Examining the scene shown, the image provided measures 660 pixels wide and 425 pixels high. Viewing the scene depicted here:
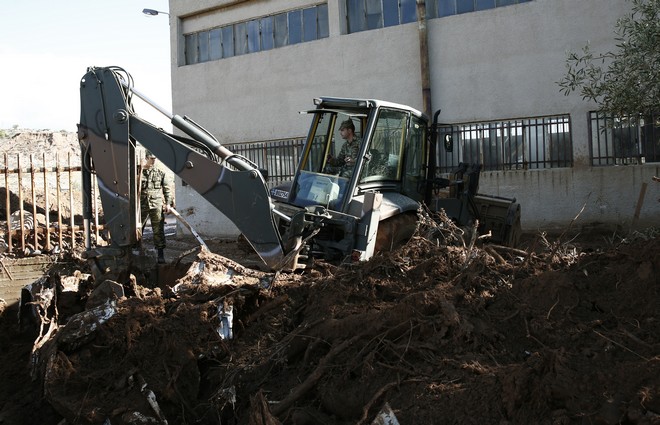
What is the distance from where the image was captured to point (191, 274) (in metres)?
6.47

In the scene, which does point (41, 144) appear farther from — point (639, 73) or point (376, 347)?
point (376, 347)

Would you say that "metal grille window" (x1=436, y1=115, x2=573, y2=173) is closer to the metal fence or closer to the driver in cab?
the metal fence

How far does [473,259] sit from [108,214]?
3.80m

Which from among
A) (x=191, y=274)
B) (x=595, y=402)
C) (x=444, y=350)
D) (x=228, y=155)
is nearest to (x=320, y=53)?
(x=228, y=155)

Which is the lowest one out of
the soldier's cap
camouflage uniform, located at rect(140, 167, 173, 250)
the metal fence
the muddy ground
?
the muddy ground

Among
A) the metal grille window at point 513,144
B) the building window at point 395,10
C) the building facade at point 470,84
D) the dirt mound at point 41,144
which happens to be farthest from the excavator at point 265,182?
the dirt mound at point 41,144

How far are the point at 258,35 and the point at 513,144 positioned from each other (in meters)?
7.02

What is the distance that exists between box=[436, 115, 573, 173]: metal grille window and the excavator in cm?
620

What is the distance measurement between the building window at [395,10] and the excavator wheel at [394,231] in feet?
25.8

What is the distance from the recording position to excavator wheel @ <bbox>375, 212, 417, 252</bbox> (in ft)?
25.0

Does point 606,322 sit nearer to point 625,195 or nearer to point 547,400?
point 547,400

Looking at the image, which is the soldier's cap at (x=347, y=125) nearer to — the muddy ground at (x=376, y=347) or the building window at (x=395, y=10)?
the muddy ground at (x=376, y=347)

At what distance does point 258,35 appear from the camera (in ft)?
55.9

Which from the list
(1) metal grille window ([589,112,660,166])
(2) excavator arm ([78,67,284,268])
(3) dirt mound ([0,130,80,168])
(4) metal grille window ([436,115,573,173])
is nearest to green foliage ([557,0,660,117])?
(1) metal grille window ([589,112,660,166])
